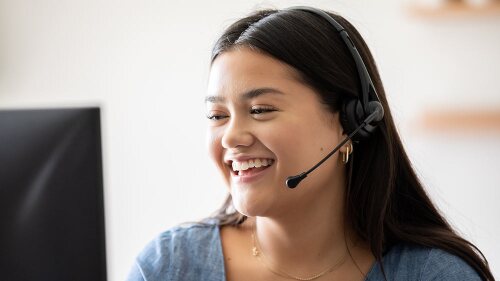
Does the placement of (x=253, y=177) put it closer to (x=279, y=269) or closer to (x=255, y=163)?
(x=255, y=163)

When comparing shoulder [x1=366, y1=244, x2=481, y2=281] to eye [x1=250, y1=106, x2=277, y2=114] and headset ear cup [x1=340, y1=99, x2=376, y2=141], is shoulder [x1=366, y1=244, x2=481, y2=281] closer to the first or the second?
headset ear cup [x1=340, y1=99, x2=376, y2=141]

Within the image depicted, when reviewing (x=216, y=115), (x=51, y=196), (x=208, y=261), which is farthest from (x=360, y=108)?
(x=51, y=196)

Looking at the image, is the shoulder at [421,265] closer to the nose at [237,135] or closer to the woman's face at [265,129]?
the woman's face at [265,129]

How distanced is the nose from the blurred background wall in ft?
3.79

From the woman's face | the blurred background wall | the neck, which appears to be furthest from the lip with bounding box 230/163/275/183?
the blurred background wall

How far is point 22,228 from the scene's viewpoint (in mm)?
904

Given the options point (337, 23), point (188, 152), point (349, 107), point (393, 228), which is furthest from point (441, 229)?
point (188, 152)

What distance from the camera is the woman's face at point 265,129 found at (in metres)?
1.23

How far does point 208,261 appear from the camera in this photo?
137 centimetres

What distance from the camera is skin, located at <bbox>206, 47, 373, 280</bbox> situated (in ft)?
4.04

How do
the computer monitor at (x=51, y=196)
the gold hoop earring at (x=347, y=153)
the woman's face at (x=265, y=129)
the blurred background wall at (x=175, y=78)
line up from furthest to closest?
the blurred background wall at (x=175, y=78) → the gold hoop earring at (x=347, y=153) → the woman's face at (x=265, y=129) → the computer monitor at (x=51, y=196)

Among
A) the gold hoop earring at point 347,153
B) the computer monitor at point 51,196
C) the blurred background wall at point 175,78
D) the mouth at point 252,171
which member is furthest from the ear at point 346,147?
the blurred background wall at point 175,78

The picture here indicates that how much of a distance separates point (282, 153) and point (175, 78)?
1.23 meters

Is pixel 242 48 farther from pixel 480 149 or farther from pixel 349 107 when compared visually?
pixel 480 149
